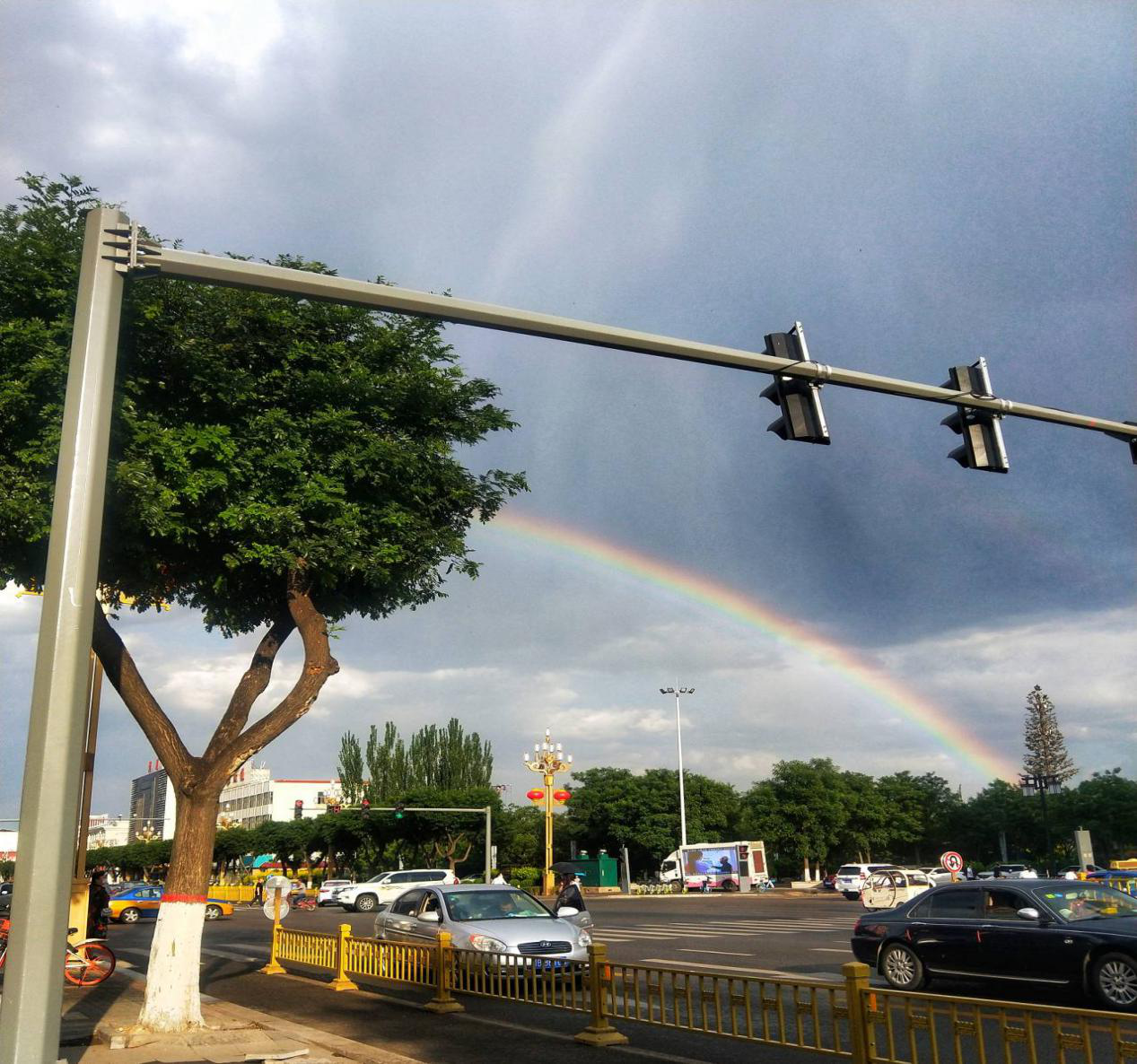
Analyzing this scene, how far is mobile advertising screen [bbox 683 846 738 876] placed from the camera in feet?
201

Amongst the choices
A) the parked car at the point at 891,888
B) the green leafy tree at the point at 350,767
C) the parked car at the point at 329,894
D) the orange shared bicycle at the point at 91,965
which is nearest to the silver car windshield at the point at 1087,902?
the orange shared bicycle at the point at 91,965

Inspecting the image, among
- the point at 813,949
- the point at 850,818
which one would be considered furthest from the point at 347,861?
the point at 813,949

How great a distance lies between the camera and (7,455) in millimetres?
11883

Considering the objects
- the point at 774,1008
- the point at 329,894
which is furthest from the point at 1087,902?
the point at 329,894

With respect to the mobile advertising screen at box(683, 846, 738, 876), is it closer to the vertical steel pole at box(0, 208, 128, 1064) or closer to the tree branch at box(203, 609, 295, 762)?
the tree branch at box(203, 609, 295, 762)

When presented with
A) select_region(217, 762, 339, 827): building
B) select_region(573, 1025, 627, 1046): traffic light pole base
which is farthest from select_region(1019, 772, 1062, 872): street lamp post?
select_region(217, 762, 339, 827): building

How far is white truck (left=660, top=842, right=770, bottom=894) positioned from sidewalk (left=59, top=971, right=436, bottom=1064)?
51.1 metres

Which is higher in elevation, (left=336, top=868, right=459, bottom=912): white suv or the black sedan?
the black sedan

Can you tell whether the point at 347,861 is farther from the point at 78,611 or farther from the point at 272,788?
the point at 78,611

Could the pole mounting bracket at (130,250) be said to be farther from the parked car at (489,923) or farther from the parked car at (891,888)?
the parked car at (891,888)

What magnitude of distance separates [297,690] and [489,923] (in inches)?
182

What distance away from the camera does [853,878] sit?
47.8m

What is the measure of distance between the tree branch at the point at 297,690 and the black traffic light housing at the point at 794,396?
21.6 ft

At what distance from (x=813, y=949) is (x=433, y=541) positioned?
1178cm
